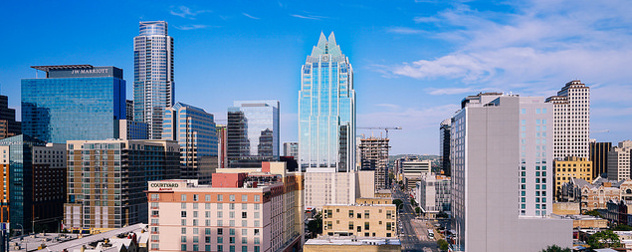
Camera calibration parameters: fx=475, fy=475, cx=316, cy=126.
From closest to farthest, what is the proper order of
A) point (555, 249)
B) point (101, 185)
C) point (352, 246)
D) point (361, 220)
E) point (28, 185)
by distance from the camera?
point (555, 249), point (352, 246), point (361, 220), point (101, 185), point (28, 185)

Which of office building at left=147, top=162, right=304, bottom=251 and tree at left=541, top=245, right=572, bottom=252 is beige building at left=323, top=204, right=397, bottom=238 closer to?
office building at left=147, top=162, right=304, bottom=251

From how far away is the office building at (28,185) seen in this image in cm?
17725

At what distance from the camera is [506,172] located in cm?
10775

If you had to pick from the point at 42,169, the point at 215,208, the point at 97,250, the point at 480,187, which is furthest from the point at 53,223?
the point at 480,187

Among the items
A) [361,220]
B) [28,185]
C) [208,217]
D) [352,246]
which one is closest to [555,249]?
[352,246]

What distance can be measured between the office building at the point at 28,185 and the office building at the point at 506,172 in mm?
158162

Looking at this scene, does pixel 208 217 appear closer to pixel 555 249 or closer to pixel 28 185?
pixel 555 249

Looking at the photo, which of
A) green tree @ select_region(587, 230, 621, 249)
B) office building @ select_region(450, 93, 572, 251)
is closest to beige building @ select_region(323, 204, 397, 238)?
office building @ select_region(450, 93, 572, 251)

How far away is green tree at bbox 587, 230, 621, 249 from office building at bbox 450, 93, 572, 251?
108 ft

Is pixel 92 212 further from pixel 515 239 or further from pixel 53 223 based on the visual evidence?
pixel 515 239

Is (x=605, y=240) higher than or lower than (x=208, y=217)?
lower

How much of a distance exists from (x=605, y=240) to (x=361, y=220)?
222ft

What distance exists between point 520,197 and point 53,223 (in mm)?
→ 172645

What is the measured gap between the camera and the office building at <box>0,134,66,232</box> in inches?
6978
